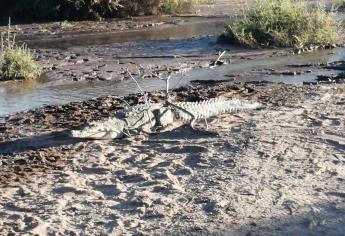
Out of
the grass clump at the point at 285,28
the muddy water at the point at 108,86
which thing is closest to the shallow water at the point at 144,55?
the muddy water at the point at 108,86

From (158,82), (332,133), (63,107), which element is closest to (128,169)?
(332,133)

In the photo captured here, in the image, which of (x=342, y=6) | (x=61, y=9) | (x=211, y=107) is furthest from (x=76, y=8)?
(x=211, y=107)

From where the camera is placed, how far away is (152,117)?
8742 millimetres

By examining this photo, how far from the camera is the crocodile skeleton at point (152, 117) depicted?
820cm

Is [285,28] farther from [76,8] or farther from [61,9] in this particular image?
[61,9]

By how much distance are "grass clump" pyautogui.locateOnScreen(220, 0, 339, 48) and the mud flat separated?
25.9 ft

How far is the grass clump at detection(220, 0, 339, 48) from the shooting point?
17266mm

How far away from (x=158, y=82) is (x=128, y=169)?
5974mm

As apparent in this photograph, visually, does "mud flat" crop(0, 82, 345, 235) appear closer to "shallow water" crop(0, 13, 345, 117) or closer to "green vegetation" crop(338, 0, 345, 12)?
"shallow water" crop(0, 13, 345, 117)

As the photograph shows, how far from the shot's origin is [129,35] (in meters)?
20.8

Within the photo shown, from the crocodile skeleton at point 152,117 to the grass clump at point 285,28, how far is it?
8126 millimetres

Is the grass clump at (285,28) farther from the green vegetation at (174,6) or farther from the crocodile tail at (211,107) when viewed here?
the green vegetation at (174,6)

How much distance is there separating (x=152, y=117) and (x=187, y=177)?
216 centimetres

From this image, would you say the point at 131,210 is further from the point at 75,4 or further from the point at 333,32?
the point at 75,4
